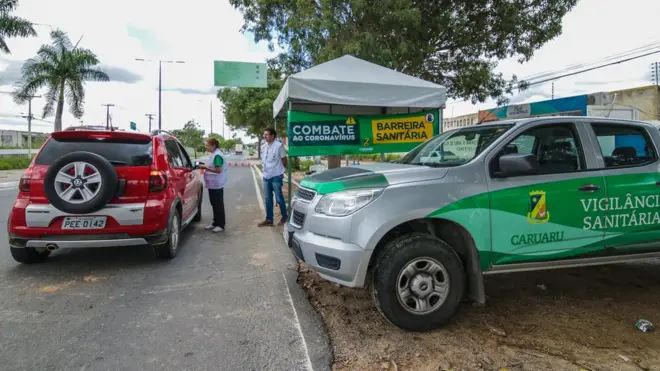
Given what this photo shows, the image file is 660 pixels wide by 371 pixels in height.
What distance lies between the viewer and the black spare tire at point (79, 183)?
428 centimetres

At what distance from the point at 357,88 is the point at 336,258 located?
4.16 metres

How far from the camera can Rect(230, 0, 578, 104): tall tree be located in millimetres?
9438

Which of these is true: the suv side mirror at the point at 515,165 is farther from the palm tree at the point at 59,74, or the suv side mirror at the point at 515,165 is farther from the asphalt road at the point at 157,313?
the palm tree at the point at 59,74

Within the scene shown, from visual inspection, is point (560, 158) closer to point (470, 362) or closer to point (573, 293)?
point (573, 293)

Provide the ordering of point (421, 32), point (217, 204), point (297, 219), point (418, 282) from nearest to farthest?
point (418, 282), point (297, 219), point (217, 204), point (421, 32)

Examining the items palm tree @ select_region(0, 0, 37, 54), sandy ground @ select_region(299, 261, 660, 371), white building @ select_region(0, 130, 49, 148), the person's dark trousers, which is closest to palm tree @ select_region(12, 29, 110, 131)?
palm tree @ select_region(0, 0, 37, 54)

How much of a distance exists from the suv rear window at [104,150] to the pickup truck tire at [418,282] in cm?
323

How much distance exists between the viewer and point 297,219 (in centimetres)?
367

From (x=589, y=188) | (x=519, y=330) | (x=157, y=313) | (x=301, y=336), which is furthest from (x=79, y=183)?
(x=589, y=188)

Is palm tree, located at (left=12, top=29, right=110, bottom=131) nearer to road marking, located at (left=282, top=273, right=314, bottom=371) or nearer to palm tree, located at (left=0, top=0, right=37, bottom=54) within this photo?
palm tree, located at (left=0, top=0, right=37, bottom=54)

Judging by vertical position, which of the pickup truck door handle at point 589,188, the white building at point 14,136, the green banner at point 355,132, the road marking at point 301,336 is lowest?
the road marking at point 301,336

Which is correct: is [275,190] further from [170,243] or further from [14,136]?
[14,136]

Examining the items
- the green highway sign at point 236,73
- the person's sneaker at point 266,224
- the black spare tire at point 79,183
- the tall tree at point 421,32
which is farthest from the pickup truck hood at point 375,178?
the green highway sign at point 236,73

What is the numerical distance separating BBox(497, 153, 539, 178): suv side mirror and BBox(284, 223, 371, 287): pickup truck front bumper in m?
1.30
